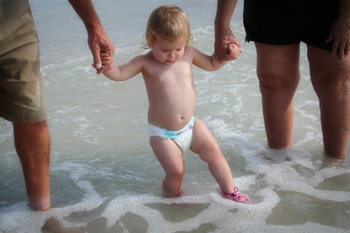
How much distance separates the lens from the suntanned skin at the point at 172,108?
8.66 ft

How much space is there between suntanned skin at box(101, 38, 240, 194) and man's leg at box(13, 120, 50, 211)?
2.22 feet

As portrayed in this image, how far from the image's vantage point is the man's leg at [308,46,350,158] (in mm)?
2803

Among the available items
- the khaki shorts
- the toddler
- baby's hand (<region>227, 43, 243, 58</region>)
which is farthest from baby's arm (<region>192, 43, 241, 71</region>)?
the khaki shorts

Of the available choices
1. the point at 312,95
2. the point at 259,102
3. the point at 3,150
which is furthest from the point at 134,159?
the point at 312,95

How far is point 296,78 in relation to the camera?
3111 millimetres

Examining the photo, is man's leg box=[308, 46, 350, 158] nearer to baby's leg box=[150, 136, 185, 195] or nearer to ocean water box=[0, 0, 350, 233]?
ocean water box=[0, 0, 350, 233]

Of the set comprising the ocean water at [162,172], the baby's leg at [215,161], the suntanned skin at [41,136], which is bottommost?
the ocean water at [162,172]

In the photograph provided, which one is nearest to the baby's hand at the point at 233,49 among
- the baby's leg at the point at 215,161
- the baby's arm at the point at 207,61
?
the baby's arm at the point at 207,61

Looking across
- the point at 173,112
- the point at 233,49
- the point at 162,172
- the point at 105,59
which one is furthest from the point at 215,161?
the point at 105,59

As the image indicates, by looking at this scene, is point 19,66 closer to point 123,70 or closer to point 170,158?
point 123,70

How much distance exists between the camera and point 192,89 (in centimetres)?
279

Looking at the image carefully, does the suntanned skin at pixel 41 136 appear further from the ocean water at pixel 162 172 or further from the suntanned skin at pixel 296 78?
the suntanned skin at pixel 296 78

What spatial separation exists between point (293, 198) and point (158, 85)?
1.24 m

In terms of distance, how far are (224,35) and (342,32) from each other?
2.66ft
